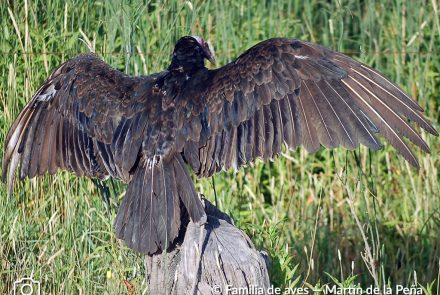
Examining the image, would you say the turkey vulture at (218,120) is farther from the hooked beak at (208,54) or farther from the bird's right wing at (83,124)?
the hooked beak at (208,54)

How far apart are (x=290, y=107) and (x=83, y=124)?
1137 mm

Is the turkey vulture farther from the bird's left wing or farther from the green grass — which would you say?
the green grass

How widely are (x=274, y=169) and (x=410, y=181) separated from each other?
95cm

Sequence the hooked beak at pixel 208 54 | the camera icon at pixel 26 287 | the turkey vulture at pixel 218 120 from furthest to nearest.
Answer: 1. the hooked beak at pixel 208 54
2. the camera icon at pixel 26 287
3. the turkey vulture at pixel 218 120

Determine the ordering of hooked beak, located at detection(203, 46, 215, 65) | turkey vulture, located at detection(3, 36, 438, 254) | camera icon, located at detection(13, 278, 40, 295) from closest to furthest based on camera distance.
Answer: turkey vulture, located at detection(3, 36, 438, 254) < camera icon, located at detection(13, 278, 40, 295) < hooked beak, located at detection(203, 46, 215, 65)

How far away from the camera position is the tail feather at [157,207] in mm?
4457

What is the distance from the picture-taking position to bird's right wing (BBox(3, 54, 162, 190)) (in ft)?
16.4

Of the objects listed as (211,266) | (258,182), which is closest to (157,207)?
(211,266)

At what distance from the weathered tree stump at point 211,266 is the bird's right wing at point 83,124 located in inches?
27.4

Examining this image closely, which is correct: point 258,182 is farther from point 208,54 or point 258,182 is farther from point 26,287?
point 26,287

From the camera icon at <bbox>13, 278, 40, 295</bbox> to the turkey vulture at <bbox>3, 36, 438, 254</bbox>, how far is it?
63cm

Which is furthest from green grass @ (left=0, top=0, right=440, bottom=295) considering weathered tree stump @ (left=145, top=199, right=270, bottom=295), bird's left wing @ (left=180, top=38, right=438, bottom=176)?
weathered tree stump @ (left=145, top=199, right=270, bottom=295)

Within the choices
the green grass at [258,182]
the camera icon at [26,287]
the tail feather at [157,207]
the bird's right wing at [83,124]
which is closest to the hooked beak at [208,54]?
the green grass at [258,182]

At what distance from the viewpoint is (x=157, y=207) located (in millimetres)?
4598
